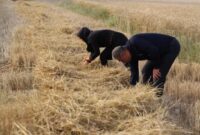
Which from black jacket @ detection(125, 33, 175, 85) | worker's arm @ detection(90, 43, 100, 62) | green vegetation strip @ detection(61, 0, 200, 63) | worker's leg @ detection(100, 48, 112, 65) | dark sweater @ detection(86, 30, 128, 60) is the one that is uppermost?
black jacket @ detection(125, 33, 175, 85)

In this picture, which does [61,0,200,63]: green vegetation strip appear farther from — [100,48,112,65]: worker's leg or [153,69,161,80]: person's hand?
[153,69,161,80]: person's hand

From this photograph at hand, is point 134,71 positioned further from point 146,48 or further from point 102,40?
point 102,40

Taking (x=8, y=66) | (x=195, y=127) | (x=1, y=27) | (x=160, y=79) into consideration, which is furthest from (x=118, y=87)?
(x=1, y=27)

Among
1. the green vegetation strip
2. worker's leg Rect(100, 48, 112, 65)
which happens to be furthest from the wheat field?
the green vegetation strip

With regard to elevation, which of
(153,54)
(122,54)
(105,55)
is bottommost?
(105,55)

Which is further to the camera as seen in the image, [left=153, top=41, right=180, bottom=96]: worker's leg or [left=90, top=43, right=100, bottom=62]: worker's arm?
[left=90, top=43, right=100, bottom=62]: worker's arm

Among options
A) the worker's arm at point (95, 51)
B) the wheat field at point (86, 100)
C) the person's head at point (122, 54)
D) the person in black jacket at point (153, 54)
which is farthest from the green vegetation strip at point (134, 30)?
the person's head at point (122, 54)

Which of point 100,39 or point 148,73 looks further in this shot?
point 100,39

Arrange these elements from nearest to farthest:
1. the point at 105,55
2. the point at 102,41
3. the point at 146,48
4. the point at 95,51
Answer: the point at 146,48, the point at 95,51, the point at 102,41, the point at 105,55

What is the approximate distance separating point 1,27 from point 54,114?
36.6ft

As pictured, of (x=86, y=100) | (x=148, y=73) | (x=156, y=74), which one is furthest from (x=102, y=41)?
(x=86, y=100)

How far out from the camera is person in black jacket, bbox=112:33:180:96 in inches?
250

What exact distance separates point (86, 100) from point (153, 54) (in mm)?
1255

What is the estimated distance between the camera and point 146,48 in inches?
250
